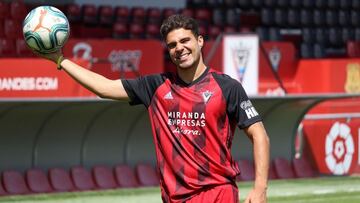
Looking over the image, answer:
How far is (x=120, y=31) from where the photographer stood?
2177 centimetres

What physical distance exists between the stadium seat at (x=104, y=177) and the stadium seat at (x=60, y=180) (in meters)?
0.43

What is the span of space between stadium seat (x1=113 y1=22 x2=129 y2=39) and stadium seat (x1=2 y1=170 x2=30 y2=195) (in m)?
8.13

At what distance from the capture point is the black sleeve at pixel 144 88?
20.4ft

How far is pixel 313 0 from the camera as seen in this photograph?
27.8 metres

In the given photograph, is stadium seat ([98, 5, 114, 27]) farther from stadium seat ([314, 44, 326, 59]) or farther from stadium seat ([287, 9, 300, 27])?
stadium seat ([287, 9, 300, 27])

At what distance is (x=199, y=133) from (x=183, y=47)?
508mm

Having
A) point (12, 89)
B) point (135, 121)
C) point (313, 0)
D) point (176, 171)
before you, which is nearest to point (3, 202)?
point (12, 89)

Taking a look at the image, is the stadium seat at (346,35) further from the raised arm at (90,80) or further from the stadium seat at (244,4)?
A: the raised arm at (90,80)

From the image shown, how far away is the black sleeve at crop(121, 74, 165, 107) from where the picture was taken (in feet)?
20.4

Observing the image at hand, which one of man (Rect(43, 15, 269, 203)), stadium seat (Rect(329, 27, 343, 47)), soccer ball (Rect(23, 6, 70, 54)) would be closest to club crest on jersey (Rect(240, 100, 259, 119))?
man (Rect(43, 15, 269, 203))

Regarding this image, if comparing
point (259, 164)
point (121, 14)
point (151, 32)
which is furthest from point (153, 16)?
point (259, 164)

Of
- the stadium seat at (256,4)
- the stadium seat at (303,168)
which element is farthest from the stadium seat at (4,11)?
the stadium seat at (256,4)

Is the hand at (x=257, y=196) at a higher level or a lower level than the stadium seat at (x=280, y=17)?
higher

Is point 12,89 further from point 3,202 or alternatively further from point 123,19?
point 123,19
